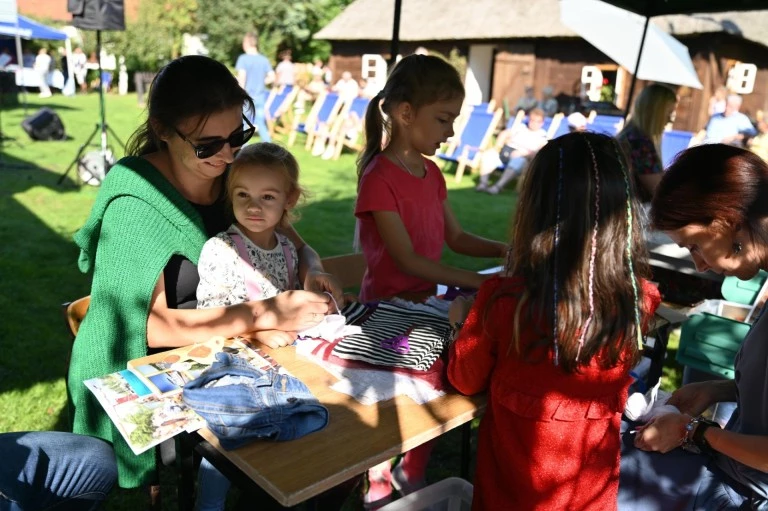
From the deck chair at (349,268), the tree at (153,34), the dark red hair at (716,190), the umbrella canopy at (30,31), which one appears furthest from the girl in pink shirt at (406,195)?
the tree at (153,34)

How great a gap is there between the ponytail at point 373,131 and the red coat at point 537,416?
1.24 m

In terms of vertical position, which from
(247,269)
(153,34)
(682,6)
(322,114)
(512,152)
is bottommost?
(512,152)

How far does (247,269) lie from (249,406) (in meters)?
0.75

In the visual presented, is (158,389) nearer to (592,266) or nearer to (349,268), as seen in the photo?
(592,266)

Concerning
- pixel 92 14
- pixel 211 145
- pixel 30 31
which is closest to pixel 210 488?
pixel 211 145

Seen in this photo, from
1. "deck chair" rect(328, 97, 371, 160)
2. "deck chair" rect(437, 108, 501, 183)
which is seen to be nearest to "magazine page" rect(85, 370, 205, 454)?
"deck chair" rect(437, 108, 501, 183)

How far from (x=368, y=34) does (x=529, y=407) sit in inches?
888

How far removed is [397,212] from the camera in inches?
104

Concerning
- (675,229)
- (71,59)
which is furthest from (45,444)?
(71,59)

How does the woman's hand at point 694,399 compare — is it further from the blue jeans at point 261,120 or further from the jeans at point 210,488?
the blue jeans at point 261,120

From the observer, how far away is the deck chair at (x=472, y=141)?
11703mm

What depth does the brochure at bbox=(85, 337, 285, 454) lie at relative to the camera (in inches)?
58.5

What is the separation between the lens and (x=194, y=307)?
2191mm

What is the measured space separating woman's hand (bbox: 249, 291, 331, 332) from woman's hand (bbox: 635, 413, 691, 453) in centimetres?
103
